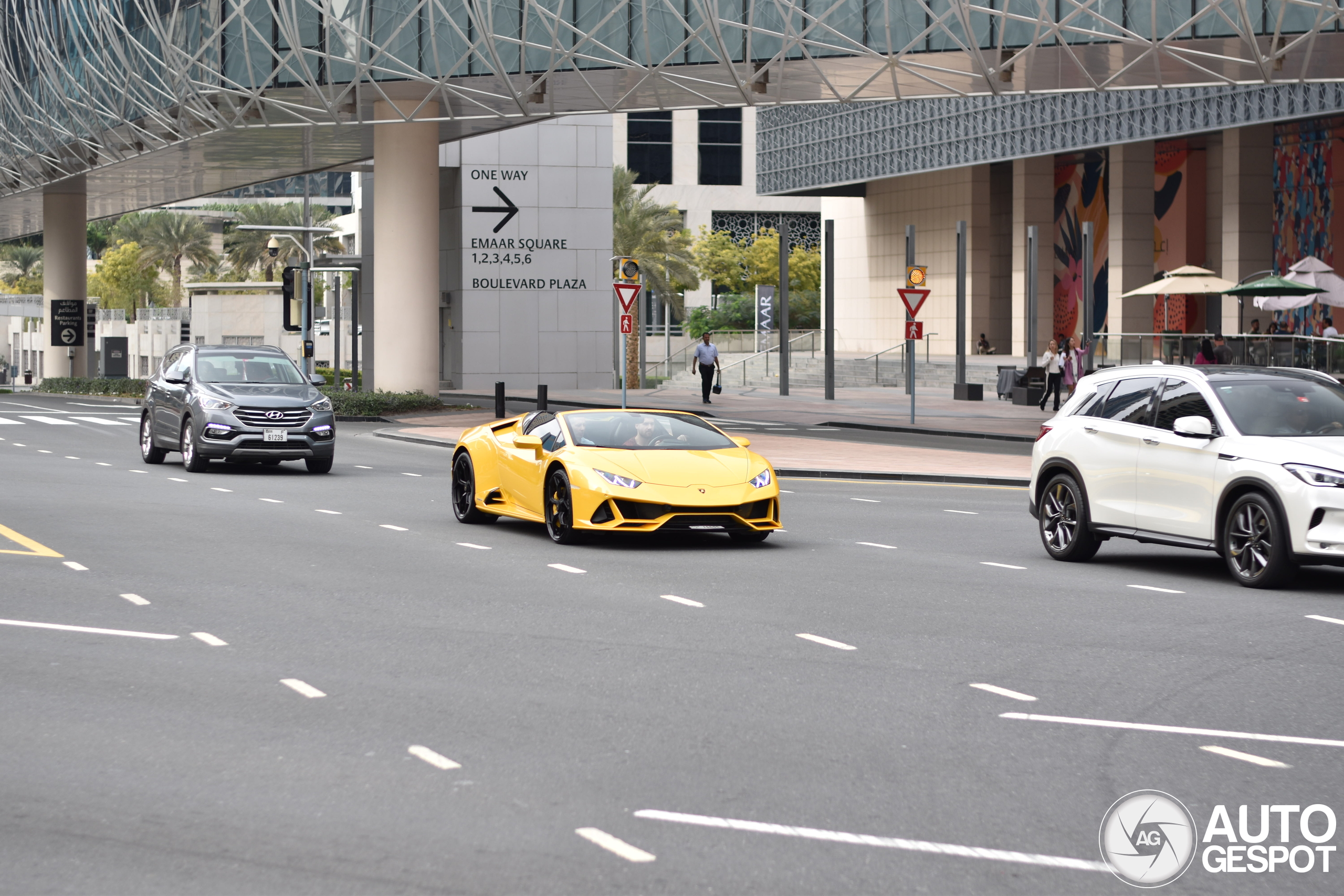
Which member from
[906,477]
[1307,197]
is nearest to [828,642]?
[906,477]

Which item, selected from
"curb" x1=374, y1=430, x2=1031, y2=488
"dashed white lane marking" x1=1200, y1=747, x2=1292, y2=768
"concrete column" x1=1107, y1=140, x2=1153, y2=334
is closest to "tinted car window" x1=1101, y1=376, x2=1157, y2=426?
"dashed white lane marking" x1=1200, y1=747, x2=1292, y2=768

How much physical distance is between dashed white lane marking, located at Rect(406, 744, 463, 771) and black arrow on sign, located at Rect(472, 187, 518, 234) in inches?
1812

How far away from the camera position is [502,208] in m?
52.4

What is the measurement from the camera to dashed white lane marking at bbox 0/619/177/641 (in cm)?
984

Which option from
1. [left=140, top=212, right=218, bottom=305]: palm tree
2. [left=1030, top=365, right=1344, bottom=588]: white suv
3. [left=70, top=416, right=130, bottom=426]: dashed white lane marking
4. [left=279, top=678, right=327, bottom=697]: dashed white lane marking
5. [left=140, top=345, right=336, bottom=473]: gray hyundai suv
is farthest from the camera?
[left=140, top=212, right=218, bottom=305]: palm tree

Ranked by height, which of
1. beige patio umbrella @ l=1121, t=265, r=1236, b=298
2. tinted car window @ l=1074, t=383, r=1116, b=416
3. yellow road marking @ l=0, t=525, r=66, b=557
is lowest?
Answer: yellow road marking @ l=0, t=525, r=66, b=557

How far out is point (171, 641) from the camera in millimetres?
9680

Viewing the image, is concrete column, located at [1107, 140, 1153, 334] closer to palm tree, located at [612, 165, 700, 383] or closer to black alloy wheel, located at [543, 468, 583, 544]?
palm tree, located at [612, 165, 700, 383]

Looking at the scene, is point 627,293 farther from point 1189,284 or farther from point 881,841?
point 881,841

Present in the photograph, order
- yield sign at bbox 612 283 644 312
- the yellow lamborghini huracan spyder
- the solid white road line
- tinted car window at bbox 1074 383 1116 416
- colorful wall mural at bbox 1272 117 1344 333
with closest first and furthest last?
the solid white road line < tinted car window at bbox 1074 383 1116 416 < the yellow lamborghini huracan spyder < yield sign at bbox 612 283 644 312 < colorful wall mural at bbox 1272 117 1344 333

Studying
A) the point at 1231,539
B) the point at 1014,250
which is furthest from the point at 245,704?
the point at 1014,250

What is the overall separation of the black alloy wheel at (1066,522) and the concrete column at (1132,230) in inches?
1848

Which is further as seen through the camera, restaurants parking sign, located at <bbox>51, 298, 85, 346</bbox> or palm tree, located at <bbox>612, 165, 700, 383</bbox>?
palm tree, located at <bbox>612, 165, 700, 383</bbox>

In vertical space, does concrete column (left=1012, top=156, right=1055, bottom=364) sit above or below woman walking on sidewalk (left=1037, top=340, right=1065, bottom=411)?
above
